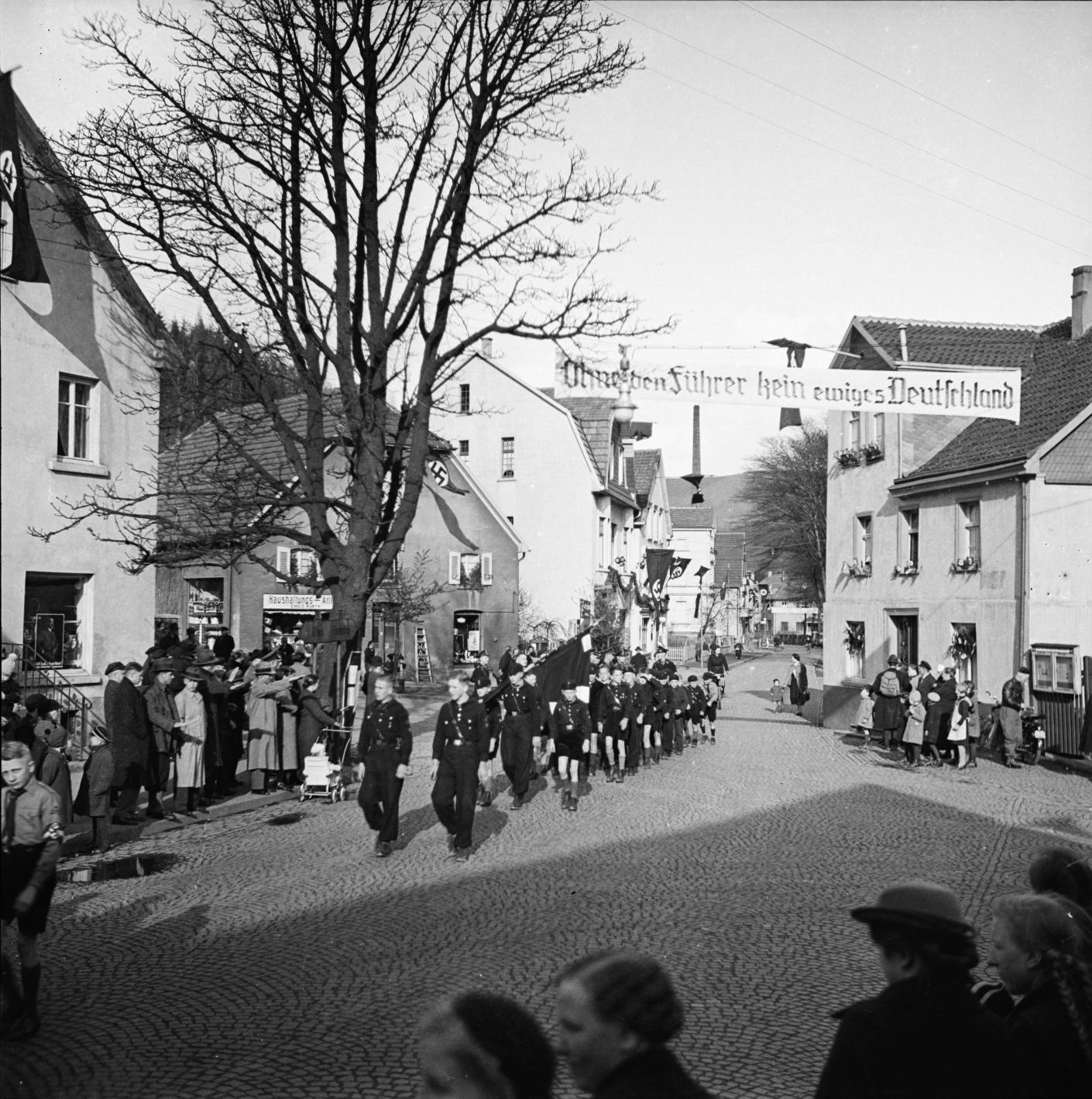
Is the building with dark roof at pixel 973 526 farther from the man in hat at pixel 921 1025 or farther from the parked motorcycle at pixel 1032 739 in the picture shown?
the man in hat at pixel 921 1025

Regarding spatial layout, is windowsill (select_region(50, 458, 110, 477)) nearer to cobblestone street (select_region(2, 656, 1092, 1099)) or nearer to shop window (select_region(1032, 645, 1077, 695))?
cobblestone street (select_region(2, 656, 1092, 1099))

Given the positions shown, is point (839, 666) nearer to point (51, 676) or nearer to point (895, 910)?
point (51, 676)

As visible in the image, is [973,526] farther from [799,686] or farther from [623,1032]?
[623,1032]

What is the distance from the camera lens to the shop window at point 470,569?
149 ft

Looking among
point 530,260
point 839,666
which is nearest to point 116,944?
point 530,260

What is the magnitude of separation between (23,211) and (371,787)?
743cm

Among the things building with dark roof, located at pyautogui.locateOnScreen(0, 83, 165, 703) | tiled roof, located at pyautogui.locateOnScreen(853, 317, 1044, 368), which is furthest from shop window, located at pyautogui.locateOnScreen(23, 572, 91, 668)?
tiled roof, located at pyautogui.locateOnScreen(853, 317, 1044, 368)

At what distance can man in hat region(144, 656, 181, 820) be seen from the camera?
13477 mm

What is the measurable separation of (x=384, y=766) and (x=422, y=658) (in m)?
31.1

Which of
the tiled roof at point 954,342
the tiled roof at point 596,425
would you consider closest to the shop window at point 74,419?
the tiled roof at point 954,342

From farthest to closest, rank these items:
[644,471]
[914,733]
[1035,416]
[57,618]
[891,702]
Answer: [644,471], [1035,416], [891,702], [914,733], [57,618]

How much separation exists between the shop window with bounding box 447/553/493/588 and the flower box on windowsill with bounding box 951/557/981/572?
21.3 meters

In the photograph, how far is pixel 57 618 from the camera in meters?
19.5

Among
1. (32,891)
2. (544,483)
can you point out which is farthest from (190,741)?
(544,483)
